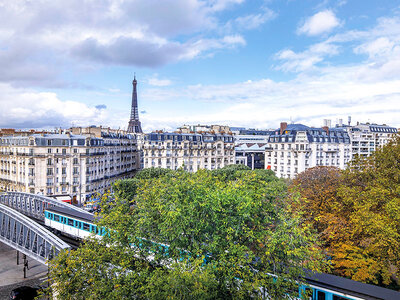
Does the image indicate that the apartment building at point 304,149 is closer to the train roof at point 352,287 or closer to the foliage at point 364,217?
the foliage at point 364,217

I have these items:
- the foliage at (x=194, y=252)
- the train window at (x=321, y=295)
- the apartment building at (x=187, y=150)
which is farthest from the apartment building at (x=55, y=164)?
the train window at (x=321, y=295)

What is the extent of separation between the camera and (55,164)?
5719 centimetres

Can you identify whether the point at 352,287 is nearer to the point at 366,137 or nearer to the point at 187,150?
the point at 187,150

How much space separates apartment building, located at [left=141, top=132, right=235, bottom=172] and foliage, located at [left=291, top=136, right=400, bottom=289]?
41711 millimetres

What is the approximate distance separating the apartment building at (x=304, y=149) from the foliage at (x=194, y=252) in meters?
53.5

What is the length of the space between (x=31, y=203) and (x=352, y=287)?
42.6 m

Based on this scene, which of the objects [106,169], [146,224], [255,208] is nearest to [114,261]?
[146,224]

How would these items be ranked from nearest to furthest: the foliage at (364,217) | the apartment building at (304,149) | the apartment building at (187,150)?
the foliage at (364,217) → the apartment building at (304,149) → the apartment building at (187,150)

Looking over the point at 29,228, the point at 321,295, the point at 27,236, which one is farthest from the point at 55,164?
the point at 321,295

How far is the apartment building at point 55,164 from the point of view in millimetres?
55594

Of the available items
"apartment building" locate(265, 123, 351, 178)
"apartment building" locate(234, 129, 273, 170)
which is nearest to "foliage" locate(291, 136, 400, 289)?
"apartment building" locate(265, 123, 351, 178)

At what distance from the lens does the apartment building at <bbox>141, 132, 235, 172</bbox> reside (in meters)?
70.8

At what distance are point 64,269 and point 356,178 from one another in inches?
1003

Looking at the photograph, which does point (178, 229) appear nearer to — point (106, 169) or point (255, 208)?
point (255, 208)
